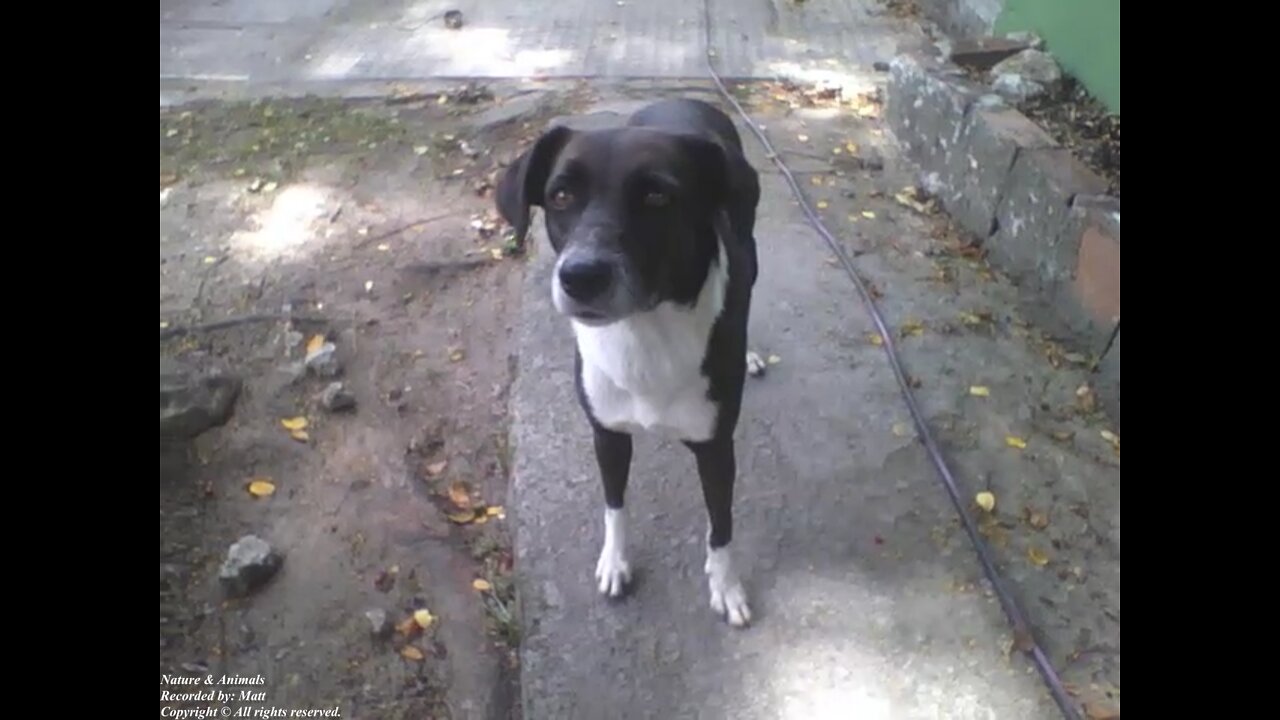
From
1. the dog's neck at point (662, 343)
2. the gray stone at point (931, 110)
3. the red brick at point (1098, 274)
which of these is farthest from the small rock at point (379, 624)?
the gray stone at point (931, 110)

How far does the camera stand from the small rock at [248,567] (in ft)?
9.81

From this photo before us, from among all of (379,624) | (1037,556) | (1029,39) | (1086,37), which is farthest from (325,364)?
(1029,39)

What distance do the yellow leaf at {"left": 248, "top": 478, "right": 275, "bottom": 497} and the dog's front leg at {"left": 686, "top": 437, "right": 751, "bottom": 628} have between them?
1612mm

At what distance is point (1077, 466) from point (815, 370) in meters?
0.97

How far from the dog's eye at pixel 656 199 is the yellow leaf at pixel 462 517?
5.18 feet

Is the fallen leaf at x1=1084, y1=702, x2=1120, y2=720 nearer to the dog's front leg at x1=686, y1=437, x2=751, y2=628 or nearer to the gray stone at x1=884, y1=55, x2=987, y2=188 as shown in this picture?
the dog's front leg at x1=686, y1=437, x2=751, y2=628

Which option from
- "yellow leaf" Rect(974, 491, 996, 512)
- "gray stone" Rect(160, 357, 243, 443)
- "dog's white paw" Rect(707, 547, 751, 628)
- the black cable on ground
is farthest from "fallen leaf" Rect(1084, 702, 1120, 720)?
"gray stone" Rect(160, 357, 243, 443)

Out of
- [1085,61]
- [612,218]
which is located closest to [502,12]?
[1085,61]

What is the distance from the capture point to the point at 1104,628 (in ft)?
8.82

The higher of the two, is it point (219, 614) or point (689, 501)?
point (689, 501)
